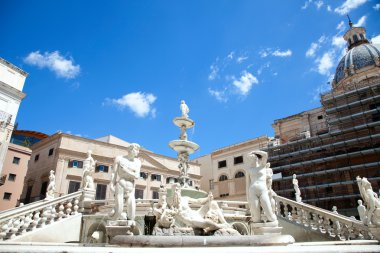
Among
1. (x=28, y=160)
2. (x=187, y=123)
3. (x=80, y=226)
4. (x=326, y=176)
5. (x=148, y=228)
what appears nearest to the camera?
(x=148, y=228)

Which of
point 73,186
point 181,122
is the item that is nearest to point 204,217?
point 181,122

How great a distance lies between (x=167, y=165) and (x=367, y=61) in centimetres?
3545

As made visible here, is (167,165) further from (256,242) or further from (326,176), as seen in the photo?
(256,242)

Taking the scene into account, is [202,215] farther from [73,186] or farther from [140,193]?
[140,193]

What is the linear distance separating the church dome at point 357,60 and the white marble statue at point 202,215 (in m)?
43.8

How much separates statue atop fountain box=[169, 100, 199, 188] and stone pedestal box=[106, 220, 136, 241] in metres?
7.88

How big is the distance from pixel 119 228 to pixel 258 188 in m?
3.59

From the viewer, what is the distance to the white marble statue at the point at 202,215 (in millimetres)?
6520

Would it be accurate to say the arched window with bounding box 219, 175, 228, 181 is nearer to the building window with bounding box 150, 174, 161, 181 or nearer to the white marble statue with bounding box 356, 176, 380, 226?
the building window with bounding box 150, 174, 161, 181

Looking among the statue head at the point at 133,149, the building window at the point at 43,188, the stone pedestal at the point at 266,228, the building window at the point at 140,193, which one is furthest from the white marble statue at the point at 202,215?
the building window at the point at 43,188

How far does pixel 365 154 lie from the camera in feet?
86.3

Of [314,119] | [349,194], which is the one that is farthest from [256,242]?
[314,119]

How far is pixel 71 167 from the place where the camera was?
28.5 metres

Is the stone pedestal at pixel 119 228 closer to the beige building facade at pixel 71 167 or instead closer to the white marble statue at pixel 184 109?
the white marble statue at pixel 184 109
